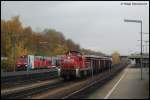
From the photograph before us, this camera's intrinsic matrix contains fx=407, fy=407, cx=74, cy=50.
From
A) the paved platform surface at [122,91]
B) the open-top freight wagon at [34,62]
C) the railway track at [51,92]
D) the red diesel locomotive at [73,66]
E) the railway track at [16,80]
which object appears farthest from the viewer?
the open-top freight wagon at [34,62]

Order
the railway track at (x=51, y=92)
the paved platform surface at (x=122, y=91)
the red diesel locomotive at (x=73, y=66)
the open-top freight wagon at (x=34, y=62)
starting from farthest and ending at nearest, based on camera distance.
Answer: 1. the open-top freight wagon at (x=34, y=62)
2. the red diesel locomotive at (x=73, y=66)
3. the railway track at (x=51, y=92)
4. the paved platform surface at (x=122, y=91)

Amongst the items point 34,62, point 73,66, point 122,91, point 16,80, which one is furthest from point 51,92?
point 34,62

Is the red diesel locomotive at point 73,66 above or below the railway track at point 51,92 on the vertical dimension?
above

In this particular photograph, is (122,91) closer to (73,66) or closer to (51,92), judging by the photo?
(51,92)

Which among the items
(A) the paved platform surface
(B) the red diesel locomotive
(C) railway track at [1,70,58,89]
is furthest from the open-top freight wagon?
(A) the paved platform surface

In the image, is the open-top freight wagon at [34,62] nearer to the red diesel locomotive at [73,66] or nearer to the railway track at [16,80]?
the railway track at [16,80]

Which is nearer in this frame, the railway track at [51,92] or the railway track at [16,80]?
the railway track at [51,92]

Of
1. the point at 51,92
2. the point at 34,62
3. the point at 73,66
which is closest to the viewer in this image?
the point at 51,92

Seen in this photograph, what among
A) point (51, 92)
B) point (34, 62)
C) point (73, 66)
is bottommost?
point (51, 92)

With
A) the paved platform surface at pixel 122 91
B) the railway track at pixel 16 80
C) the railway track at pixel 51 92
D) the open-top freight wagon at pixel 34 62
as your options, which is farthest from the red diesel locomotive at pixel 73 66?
the open-top freight wagon at pixel 34 62

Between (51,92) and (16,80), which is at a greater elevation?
(51,92)

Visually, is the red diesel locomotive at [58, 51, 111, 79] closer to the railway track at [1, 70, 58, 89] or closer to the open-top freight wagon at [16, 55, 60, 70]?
the railway track at [1, 70, 58, 89]

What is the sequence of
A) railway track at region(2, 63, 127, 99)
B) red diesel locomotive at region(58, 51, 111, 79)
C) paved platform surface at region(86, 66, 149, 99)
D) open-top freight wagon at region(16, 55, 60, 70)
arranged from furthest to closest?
open-top freight wagon at region(16, 55, 60, 70) < red diesel locomotive at region(58, 51, 111, 79) < railway track at region(2, 63, 127, 99) < paved platform surface at region(86, 66, 149, 99)

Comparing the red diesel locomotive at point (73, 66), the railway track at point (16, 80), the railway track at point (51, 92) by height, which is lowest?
the railway track at point (16, 80)
